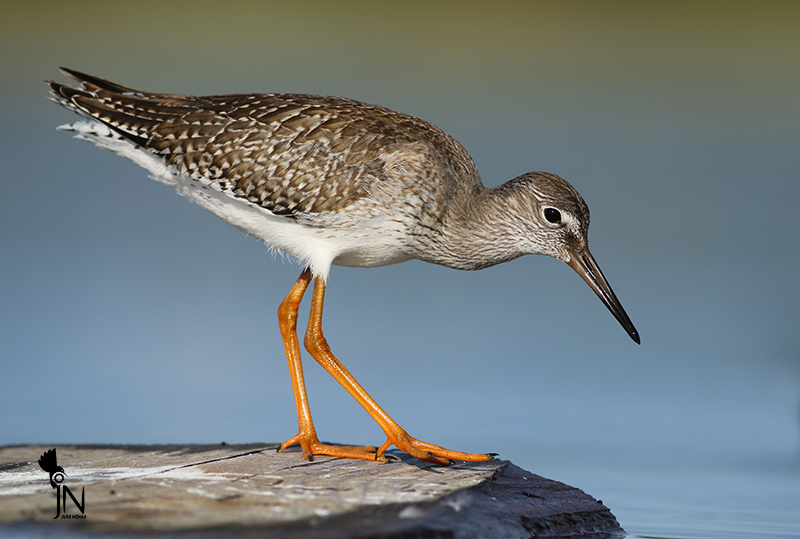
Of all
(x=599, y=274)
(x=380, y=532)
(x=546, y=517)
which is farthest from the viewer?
(x=599, y=274)

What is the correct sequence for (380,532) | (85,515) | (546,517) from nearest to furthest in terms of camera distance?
(380,532)
(85,515)
(546,517)

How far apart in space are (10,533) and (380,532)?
2.29 metres

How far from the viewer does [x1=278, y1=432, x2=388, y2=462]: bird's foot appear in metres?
6.82

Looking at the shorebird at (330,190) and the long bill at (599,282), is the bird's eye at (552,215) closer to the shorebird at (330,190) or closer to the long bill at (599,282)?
the shorebird at (330,190)

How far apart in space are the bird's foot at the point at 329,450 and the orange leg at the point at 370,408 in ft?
0.05

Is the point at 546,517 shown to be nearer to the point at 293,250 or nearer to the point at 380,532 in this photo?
the point at 380,532

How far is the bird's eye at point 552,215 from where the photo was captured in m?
7.55

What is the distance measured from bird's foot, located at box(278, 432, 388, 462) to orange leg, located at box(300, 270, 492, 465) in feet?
0.05

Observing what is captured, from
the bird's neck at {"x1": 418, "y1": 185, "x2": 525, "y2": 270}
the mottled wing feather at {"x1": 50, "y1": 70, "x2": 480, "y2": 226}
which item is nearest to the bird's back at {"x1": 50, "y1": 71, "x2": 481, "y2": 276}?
the mottled wing feather at {"x1": 50, "y1": 70, "x2": 480, "y2": 226}

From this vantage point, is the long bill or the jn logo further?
the long bill

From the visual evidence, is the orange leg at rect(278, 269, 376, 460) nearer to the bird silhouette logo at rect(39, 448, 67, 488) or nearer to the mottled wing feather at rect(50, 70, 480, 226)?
the mottled wing feather at rect(50, 70, 480, 226)

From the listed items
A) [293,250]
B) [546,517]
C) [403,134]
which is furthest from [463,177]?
[546,517]

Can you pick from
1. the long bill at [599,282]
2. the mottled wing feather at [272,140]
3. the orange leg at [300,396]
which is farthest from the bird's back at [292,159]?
the long bill at [599,282]

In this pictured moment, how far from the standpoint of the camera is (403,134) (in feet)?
25.1
